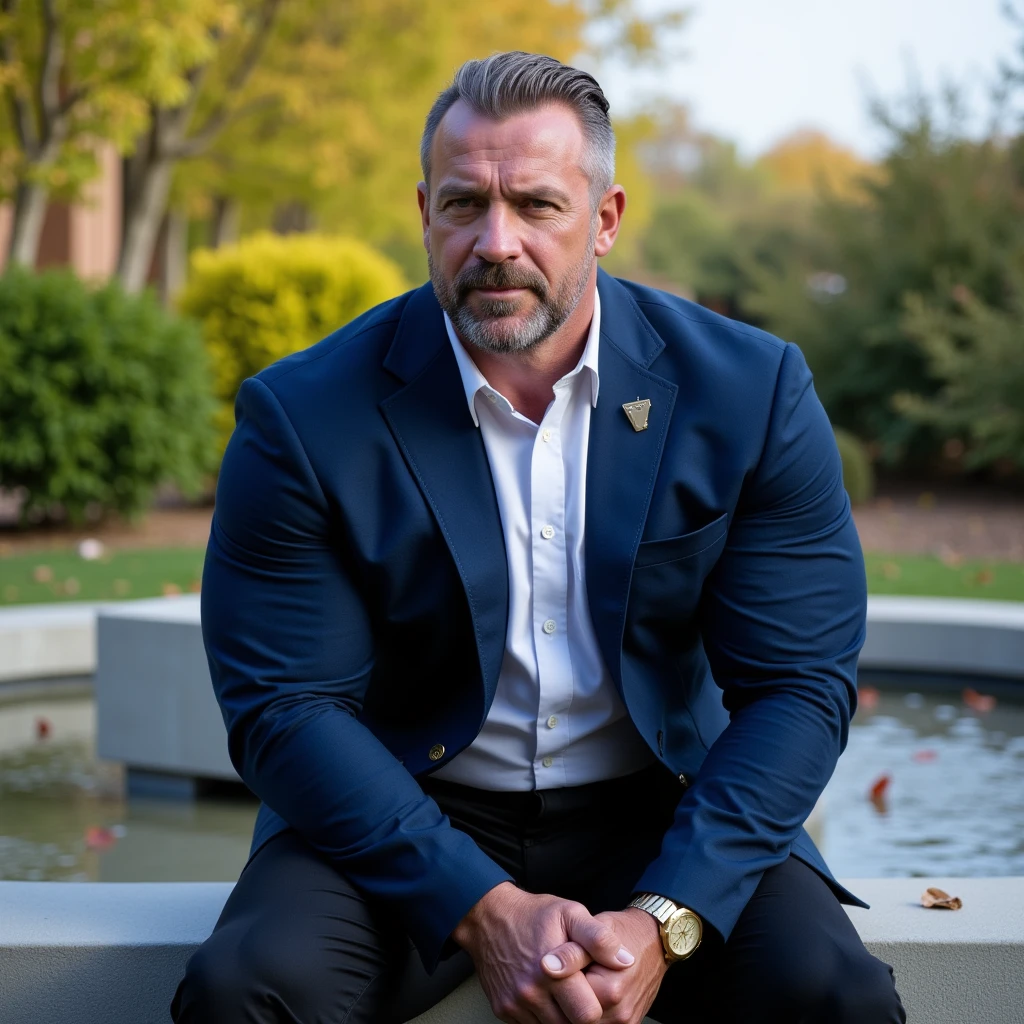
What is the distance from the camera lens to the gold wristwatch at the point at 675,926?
2203mm

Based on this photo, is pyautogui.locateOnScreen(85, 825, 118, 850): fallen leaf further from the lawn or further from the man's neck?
the lawn

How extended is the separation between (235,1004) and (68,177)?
1189cm

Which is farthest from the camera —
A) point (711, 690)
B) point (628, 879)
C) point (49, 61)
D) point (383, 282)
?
point (383, 282)

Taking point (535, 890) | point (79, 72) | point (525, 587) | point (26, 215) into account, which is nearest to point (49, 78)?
point (79, 72)

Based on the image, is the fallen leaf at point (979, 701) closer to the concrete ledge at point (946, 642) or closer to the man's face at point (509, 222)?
the concrete ledge at point (946, 642)

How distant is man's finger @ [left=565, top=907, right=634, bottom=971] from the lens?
2107 mm

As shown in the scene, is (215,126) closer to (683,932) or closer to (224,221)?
(224,221)

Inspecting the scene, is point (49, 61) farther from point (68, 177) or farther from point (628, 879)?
point (628, 879)

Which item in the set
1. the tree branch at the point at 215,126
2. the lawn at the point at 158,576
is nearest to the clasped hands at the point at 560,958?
the lawn at the point at 158,576

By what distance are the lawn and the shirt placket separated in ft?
16.6

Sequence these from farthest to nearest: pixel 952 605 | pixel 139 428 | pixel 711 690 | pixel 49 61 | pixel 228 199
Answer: pixel 228 199
pixel 49 61
pixel 139 428
pixel 952 605
pixel 711 690

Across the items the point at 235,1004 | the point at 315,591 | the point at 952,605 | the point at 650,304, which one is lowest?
the point at 952,605

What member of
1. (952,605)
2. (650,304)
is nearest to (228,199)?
(952,605)

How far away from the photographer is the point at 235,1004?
207cm
